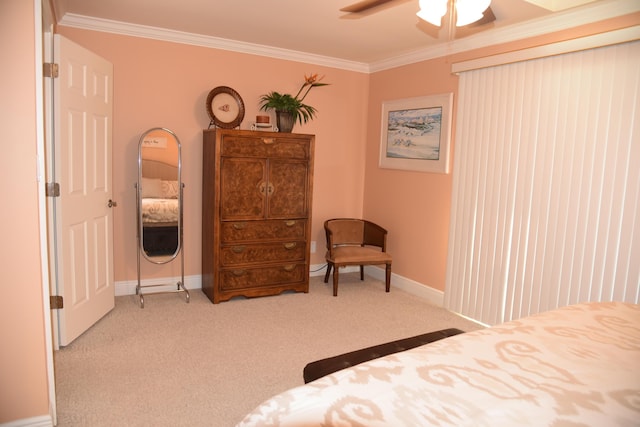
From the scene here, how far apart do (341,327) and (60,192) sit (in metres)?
2.35

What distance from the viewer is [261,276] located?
4352mm

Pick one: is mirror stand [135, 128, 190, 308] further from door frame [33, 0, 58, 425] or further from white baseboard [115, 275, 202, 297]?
door frame [33, 0, 58, 425]

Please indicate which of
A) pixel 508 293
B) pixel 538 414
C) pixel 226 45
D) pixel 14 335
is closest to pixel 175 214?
pixel 226 45

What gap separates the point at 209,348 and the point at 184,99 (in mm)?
2441

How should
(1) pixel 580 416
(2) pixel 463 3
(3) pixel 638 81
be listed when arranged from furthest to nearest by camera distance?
(3) pixel 638 81, (2) pixel 463 3, (1) pixel 580 416

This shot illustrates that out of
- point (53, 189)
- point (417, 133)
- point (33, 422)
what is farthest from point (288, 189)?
point (33, 422)

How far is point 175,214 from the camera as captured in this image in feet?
13.7

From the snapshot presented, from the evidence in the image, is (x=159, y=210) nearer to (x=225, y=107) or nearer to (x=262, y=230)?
(x=262, y=230)

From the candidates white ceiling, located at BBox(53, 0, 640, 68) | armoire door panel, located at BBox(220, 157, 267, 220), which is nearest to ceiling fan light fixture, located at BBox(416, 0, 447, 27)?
white ceiling, located at BBox(53, 0, 640, 68)

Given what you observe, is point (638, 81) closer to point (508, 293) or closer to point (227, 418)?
point (508, 293)

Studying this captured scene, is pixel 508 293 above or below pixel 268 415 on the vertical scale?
below

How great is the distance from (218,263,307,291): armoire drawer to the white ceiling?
7.29ft

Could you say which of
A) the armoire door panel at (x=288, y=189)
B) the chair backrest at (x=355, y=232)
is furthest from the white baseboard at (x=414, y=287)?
the armoire door panel at (x=288, y=189)

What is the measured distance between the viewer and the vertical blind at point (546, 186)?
9.57ft
